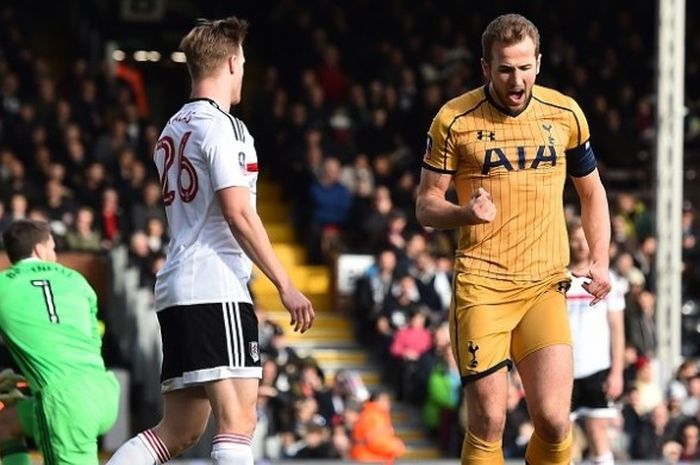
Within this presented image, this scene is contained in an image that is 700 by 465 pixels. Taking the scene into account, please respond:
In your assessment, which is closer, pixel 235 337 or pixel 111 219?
pixel 235 337

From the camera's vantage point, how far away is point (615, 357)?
11.8 metres

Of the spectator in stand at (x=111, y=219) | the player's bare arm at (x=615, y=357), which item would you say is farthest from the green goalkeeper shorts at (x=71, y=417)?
the spectator in stand at (x=111, y=219)

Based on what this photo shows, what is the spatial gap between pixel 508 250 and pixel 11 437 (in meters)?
2.52

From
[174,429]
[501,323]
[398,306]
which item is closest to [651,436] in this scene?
[398,306]

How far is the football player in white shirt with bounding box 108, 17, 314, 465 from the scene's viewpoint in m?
7.41

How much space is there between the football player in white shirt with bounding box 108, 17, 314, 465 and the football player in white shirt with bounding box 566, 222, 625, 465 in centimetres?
417

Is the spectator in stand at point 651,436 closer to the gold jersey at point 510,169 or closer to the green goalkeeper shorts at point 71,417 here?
the gold jersey at point 510,169

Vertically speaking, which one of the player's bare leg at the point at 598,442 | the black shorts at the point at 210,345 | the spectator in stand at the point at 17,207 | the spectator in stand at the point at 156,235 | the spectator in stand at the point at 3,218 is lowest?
the player's bare leg at the point at 598,442

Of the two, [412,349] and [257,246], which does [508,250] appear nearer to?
[257,246]

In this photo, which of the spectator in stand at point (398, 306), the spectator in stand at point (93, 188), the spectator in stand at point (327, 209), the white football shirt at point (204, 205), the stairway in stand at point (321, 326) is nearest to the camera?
the white football shirt at point (204, 205)

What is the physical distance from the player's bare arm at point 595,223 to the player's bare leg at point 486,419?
0.63 meters

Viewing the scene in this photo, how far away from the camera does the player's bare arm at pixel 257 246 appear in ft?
23.8

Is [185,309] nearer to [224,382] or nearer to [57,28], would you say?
[224,382]

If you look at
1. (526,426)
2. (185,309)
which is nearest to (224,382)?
(185,309)
